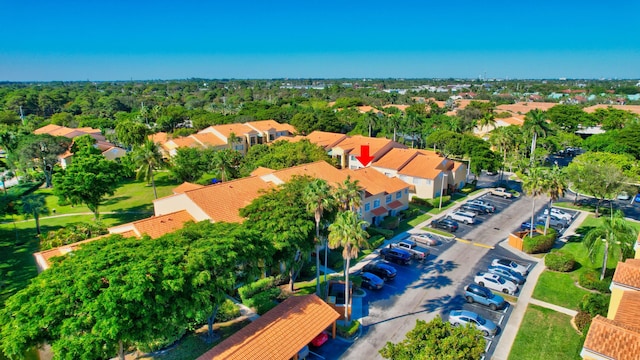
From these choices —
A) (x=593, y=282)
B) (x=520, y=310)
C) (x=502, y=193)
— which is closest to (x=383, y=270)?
(x=520, y=310)

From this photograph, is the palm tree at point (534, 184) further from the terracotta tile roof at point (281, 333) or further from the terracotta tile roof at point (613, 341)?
the terracotta tile roof at point (281, 333)

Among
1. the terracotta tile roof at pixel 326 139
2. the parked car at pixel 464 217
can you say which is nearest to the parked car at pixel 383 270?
the parked car at pixel 464 217

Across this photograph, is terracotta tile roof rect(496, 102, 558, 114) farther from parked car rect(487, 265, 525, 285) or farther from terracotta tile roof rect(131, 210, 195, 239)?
terracotta tile roof rect(131, 210, 195, 239)

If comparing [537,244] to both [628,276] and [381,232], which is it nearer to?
[381,232]

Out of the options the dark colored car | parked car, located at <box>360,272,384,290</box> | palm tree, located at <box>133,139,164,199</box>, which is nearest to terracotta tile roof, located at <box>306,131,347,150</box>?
palm tree, located at <box>133,139,164,199</box>

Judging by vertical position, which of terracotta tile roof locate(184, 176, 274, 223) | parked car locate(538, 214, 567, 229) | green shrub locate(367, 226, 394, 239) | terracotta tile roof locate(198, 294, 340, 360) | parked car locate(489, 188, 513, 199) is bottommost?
parked car locate(489, 188, 513, 199)

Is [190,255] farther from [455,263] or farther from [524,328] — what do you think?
[455,263]

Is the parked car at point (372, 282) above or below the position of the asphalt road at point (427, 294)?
above
